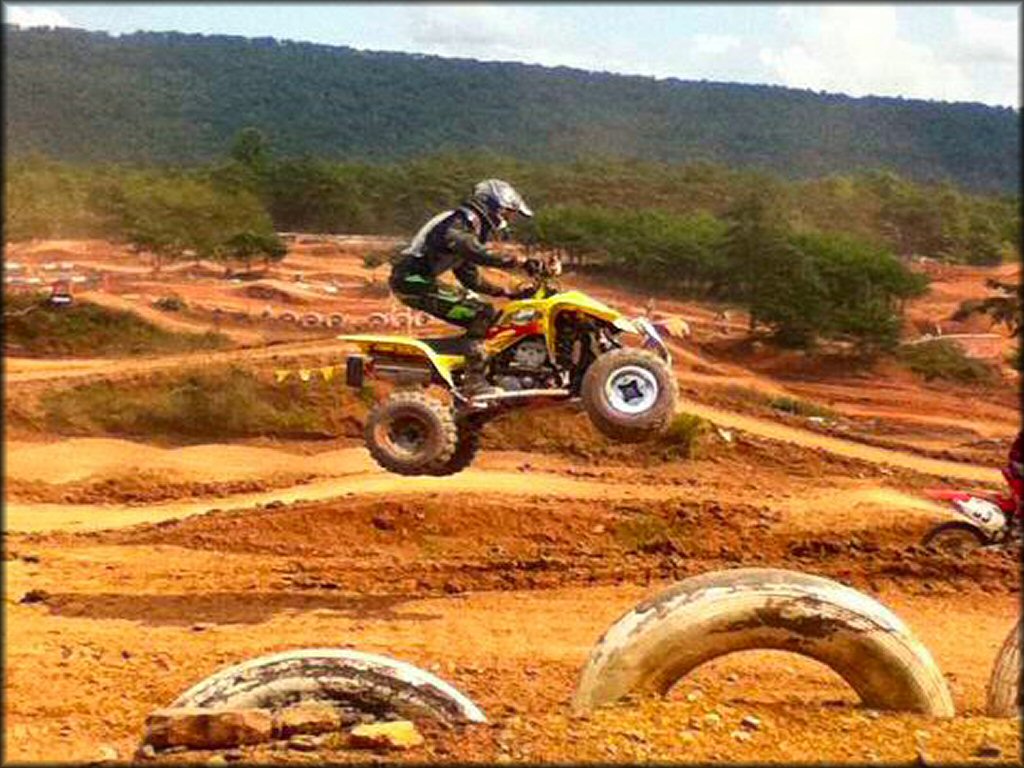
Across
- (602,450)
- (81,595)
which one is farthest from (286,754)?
(602,450)

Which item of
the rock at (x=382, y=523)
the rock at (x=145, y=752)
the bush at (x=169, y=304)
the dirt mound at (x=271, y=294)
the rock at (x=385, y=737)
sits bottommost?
the rock at (x=382, y=523)

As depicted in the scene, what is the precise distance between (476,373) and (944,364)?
2255cm

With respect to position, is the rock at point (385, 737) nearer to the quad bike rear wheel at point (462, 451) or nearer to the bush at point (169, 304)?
the quad bike rear wheel at point (462, 451)

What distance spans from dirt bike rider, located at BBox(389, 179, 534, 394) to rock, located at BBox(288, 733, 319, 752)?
5031mm

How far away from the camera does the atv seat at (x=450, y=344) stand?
34.1 feet

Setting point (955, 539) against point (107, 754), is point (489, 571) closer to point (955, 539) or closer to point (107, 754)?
point (955, 539)

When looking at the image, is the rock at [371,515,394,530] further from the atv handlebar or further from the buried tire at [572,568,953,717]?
the buried tire at [572,568,953,717]

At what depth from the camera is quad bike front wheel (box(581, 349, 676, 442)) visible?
9.80 m

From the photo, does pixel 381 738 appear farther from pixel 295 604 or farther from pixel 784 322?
pixel 784 322

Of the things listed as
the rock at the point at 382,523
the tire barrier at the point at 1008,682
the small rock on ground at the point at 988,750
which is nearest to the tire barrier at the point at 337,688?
the small rock on ground at the point at 988,750

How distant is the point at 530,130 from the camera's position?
77.4m

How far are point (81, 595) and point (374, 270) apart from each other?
58.4 feet

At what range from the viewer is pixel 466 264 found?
9.93m

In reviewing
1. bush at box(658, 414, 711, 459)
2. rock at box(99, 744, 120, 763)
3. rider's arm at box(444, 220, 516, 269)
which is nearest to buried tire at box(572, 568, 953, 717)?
rock at box(99, 744, 120, 763)
